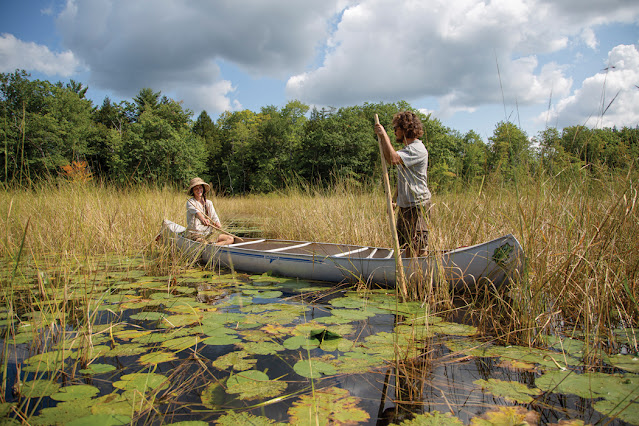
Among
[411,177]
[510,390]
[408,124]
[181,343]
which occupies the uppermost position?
[408,124]

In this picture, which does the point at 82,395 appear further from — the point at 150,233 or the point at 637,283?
the point at 150,233

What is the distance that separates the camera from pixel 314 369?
2.07m

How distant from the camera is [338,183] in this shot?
7.32 meters

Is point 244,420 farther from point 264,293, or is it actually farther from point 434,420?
point 264,293

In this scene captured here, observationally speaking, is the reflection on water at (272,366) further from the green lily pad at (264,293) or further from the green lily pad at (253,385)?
the green lily pad at (264,293)

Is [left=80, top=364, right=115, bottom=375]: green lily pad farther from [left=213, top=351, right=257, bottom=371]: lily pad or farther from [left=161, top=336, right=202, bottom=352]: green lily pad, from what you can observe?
[left=213, top=351, right=257, bottom=371]: lily pad

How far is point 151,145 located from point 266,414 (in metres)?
23.5

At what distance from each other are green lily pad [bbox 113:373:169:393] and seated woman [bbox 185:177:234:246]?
3.27 m

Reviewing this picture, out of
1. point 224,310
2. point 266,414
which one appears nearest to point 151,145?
point 224,310

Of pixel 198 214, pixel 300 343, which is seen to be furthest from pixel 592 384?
pixel 198 214

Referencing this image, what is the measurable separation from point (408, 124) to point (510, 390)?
268 cm

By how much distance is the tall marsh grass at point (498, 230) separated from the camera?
247 centimetres

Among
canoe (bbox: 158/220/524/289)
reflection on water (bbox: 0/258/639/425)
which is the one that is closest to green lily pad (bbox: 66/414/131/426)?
reflection on water (bbox: 0/258/639/425)

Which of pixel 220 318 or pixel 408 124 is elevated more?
pixel 408 124
